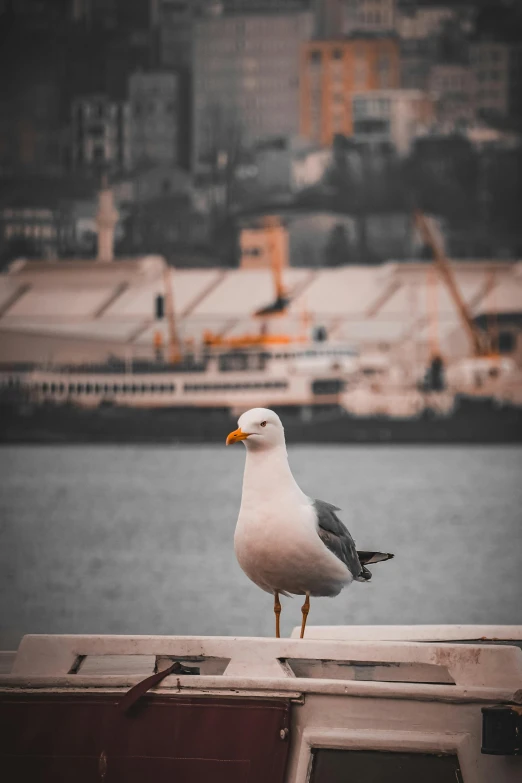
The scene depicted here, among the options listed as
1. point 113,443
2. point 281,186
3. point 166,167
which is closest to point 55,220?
point 166,167

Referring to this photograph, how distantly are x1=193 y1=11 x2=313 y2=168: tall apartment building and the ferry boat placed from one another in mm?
55819

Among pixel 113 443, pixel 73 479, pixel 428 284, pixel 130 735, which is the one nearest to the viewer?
pixel 130 735

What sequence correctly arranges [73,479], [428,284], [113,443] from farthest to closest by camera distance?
[428,284] < [113,443] < [73,479]

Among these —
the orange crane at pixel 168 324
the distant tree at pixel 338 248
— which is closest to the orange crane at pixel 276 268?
the distant tree at pixel 338 248

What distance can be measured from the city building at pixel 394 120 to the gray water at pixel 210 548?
79.8 feet

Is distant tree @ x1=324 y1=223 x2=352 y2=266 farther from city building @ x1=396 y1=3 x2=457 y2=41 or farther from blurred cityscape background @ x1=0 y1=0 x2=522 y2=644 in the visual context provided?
city building @ x1=396 y1=3 x2=457 y2=41

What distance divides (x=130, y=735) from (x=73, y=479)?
1152 inches

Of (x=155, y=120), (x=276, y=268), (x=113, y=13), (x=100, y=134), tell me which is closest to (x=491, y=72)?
(x=276, y=268)

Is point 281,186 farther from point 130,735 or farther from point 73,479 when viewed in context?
point 130,735

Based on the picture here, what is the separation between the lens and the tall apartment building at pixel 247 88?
192 feet

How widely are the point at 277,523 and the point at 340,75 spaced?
57254 mm

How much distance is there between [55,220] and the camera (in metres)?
58.7

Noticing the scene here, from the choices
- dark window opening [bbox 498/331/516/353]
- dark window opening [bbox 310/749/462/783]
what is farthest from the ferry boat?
dark window opening [bbox 498/331/516/353]

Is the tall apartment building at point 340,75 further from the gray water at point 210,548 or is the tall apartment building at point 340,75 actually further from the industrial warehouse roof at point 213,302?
the gray water at point 210,548
